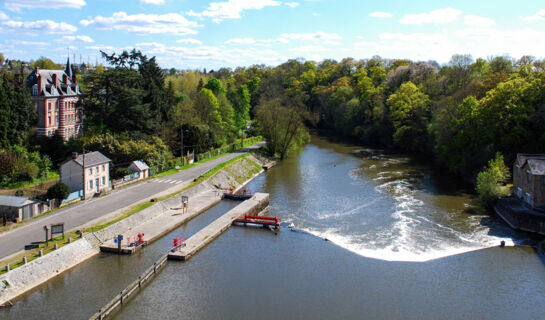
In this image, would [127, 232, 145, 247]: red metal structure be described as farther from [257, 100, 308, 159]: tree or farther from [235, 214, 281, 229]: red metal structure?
[257, 100, 308, 159]: tree

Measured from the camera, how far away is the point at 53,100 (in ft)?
166

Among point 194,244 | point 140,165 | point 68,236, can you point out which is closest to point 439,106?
point 140,165

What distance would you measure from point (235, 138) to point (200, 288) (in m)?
51.9

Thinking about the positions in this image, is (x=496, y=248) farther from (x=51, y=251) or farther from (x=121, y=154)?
(x=121, y=154)

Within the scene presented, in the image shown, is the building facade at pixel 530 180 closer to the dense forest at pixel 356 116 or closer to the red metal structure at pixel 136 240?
the dense forest at pixel 356 116

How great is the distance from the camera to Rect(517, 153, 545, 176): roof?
3387 cm

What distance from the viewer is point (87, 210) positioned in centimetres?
3194

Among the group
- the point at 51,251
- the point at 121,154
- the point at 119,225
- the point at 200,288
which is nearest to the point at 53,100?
the point at 121,154

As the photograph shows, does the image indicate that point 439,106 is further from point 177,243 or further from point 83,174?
point 83,174

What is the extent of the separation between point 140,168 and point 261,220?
1468 cm

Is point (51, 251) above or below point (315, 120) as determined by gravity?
below

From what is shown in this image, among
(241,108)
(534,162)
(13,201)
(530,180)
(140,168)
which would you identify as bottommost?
(13,201)

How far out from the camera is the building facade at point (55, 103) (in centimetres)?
4897

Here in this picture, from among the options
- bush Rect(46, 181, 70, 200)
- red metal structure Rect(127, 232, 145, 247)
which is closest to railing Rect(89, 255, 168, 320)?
red metal structure Rect(127, 232, 145, 247)
